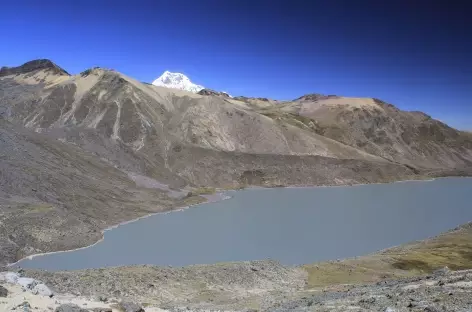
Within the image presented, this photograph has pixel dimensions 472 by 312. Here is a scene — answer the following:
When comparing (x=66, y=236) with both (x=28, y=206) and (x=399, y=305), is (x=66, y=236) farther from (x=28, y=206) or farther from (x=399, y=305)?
(x=399, y=305)

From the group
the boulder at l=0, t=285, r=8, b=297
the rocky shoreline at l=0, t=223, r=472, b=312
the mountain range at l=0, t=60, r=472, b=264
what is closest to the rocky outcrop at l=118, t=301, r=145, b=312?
the rocky shoreline at l=0, t=223, r=472, b=312

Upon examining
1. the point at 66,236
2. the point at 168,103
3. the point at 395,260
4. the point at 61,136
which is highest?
the point at 168,103

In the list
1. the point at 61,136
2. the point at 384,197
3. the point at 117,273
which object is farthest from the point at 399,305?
the point at 61,136

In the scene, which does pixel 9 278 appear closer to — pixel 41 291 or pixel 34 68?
pixel 41 291

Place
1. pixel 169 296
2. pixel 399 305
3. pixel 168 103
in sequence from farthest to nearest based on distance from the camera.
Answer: pixel 168 103 → pixel 169 296 → pixel 399 305

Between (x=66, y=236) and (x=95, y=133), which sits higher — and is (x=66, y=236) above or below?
below

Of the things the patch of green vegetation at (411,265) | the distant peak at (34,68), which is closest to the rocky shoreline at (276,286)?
the patch of green vegetation at (411,265)

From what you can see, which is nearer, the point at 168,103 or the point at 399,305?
the point at 399,305
